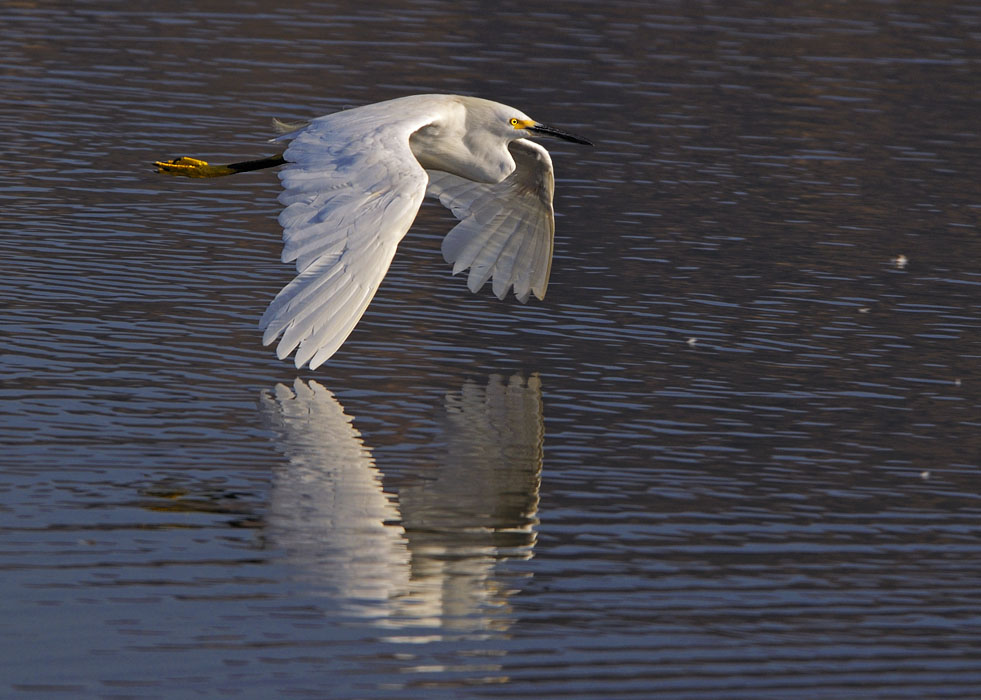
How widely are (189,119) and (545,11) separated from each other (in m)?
13.1

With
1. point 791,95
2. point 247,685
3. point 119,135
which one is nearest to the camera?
point 247,685

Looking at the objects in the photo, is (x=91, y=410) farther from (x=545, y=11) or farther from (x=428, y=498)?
(x=545, y=11)

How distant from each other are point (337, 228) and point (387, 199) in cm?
35

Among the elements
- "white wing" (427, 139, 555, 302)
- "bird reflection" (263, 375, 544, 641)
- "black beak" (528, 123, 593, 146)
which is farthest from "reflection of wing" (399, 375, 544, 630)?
"black beak" (528, 123, 593, 146)

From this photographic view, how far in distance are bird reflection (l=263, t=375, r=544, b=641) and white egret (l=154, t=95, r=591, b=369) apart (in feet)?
2.04

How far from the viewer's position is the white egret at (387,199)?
8.44 meters

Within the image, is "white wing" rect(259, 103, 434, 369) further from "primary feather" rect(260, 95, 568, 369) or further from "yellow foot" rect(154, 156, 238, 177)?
"yellow foot" rect(154, 156, 238, 177)

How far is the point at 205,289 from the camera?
40.6ft

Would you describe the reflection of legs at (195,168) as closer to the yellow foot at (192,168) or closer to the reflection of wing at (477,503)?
the yellow foot at (192,168)

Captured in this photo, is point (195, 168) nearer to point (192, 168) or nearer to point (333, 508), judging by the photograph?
point (192, 168)

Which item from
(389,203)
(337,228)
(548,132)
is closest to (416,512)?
(337,228)

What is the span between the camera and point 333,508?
820cm

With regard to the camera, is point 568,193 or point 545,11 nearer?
point 568,193

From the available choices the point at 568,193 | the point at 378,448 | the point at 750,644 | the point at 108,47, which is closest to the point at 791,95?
the point at 568,193
